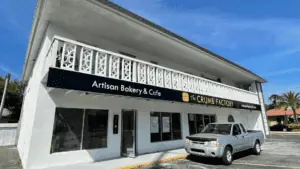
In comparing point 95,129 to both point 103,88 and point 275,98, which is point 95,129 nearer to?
point 103,88

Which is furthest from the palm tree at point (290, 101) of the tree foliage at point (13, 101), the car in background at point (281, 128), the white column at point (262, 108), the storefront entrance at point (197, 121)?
the tree foliage at point (13, 101)

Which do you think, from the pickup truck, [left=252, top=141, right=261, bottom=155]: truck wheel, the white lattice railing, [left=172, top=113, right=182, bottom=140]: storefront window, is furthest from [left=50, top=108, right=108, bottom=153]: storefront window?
[left=252, top=141, right=261, bottom=155]: truck wheel

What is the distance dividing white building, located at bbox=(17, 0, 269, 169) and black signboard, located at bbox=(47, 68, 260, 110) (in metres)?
0.03

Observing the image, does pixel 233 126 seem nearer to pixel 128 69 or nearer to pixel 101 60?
pixel 128 69

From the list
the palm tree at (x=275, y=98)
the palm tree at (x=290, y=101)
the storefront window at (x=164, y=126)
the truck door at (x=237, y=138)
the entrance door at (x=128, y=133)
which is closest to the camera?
the truck door at (x=237, y=138)

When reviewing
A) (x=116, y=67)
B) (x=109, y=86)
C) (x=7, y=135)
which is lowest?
(x=7, y=135)

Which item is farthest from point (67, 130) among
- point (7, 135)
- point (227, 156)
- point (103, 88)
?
point (7, 135)

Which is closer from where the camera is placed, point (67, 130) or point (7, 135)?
point (67, 130)

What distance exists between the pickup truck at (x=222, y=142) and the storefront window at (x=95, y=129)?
4.22 metres

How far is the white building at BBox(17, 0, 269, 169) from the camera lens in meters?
6.71

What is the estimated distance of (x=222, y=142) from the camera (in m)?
7.91

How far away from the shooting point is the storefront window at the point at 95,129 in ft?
27.2

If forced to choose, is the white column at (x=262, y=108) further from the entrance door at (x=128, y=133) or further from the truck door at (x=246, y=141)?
the entrance door at (x=128, y=133)

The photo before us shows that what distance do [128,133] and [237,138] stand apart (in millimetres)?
5680
